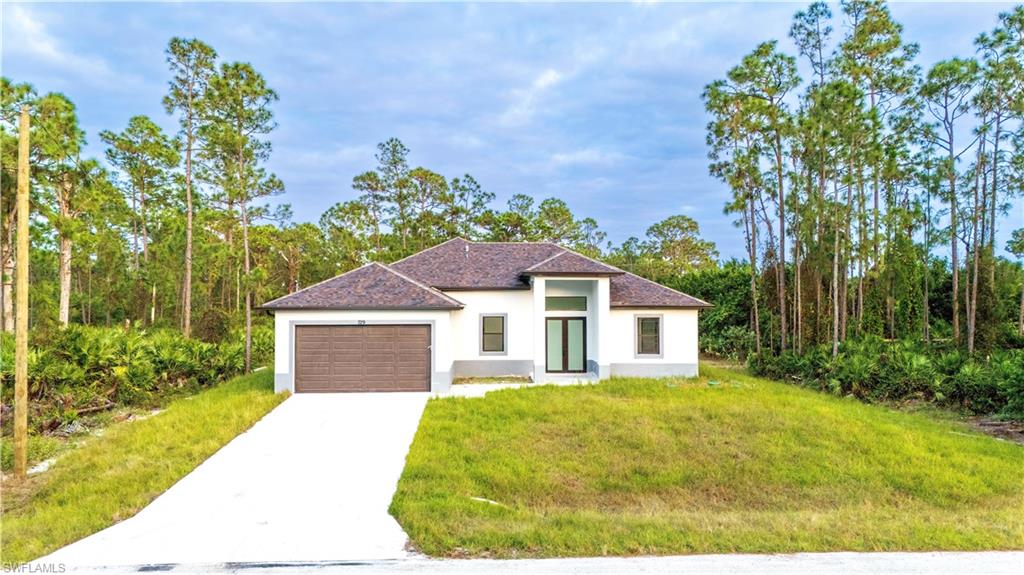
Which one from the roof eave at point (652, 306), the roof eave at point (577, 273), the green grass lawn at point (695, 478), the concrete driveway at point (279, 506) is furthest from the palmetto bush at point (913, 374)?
the concrete driveway at point (279, 506)

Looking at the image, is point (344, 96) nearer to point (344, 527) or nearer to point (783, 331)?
point (344, 527)

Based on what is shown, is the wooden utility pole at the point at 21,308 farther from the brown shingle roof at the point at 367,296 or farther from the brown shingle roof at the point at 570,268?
the brown shingle roof at the point at 570,268

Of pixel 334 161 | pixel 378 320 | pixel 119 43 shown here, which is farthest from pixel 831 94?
pixel 334 161

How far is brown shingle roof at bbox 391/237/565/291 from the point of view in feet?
53.7

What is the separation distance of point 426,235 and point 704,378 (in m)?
21.1

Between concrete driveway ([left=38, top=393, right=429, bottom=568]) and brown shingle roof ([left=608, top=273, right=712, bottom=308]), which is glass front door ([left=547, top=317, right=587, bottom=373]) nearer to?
brown shingle roof ([left=608, top=273, right=712, bottom=308])

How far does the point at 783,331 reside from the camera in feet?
59.4

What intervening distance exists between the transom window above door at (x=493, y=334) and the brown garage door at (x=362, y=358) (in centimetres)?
283

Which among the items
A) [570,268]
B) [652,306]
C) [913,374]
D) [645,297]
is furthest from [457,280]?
[913,374]

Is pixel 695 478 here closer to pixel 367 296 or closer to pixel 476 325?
pixel 476 325

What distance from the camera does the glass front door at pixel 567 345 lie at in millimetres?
16547

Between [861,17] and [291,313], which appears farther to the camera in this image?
[861,17]

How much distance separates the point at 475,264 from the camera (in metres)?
17.8

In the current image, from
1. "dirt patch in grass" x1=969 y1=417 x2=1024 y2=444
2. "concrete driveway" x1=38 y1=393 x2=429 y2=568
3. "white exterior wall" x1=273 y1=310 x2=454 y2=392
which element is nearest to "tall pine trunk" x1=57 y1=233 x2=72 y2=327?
"white exterior wall" x1=273 y1=310 x2=454 y2=392
